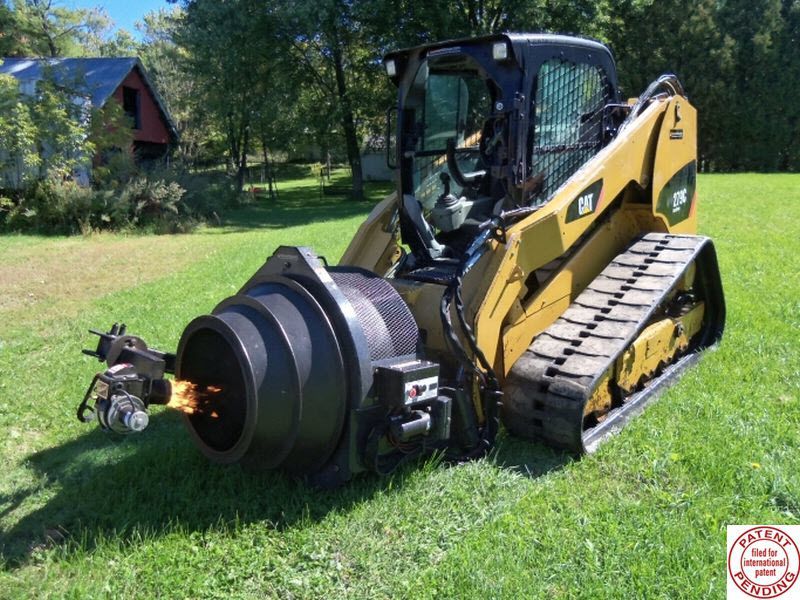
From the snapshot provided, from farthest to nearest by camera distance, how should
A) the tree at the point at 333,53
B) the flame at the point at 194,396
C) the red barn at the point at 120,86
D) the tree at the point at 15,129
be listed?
the tree at the point at 333,53, the red barn at the point at 120,86, the tree at the point at 15,129, the flame at the point at 194,396

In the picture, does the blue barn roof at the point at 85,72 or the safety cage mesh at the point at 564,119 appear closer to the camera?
the safety cage mesh at the point at 564,119

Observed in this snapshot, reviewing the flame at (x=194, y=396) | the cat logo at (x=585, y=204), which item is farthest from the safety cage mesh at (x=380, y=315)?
the cat logo at (x=585, y=204)

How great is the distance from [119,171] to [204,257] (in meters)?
8.05

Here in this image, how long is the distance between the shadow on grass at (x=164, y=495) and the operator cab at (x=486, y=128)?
4.64ft

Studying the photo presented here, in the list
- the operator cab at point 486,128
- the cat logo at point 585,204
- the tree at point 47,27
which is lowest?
the cat logo at point 585,204

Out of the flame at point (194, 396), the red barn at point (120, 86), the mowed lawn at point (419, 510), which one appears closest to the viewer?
the mowed lawn at point (419, 510)

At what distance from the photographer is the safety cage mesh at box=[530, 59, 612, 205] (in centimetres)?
480

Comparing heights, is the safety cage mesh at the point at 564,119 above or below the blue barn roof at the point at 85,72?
below

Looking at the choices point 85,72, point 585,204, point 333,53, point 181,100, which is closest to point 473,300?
point 585,204

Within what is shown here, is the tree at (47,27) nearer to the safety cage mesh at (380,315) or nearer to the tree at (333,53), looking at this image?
the tree at (333,53)

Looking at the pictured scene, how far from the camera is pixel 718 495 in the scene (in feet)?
12.5

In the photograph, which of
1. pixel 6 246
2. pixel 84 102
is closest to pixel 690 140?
pixel 6 246

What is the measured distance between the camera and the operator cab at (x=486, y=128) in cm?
457

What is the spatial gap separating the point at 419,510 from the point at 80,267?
11549 mm
